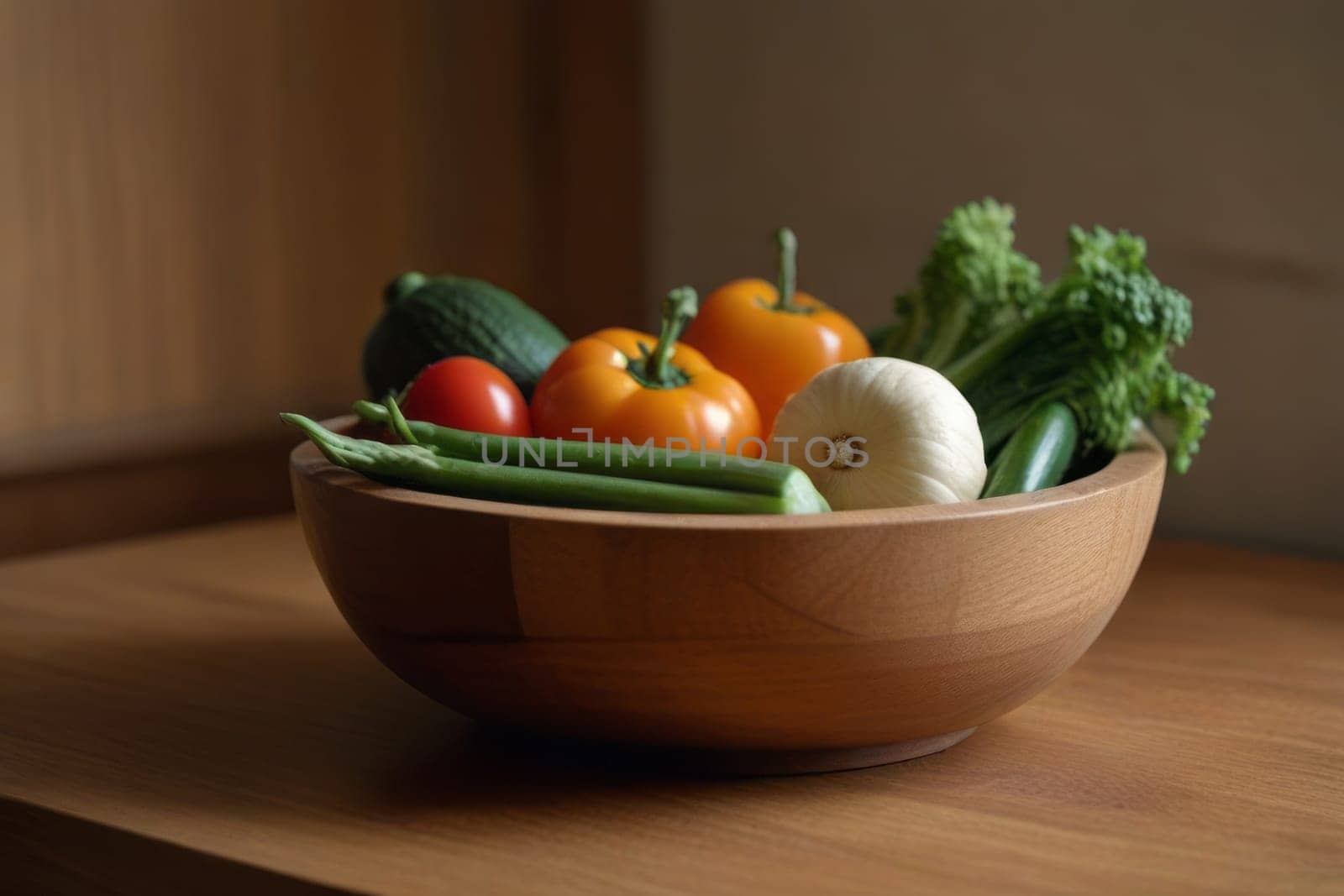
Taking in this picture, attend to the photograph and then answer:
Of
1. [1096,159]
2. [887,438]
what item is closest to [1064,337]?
[887,438]

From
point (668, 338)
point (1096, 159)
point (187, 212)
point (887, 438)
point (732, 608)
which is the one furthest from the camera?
point (187, 212)

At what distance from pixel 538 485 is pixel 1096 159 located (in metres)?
0.84

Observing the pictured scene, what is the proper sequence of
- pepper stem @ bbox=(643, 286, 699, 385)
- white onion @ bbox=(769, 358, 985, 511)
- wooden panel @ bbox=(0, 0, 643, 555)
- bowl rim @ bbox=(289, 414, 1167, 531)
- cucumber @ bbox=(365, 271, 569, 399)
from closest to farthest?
bowl rim @ bbox=(289, 414, 1167, 531)
white onion @ bbox=(769, 358, 985, 511)
pepper stem @ bbox=(643, 286, 699, 385)
cucumber @ bbox=(365, 271, 569, 399)
wooden panel @ bbox=(0, 0, 643, 555)

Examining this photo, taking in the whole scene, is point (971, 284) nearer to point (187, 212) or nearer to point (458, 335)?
point (458, 335)

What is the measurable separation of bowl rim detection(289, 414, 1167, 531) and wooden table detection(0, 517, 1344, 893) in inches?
5.2

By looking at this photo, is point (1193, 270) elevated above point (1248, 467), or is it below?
above

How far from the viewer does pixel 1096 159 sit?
123cm

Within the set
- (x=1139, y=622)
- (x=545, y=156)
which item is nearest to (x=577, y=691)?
(x=1139, y=622)

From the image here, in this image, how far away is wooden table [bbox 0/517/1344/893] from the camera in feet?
1.70

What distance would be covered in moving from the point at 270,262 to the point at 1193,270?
92 cm

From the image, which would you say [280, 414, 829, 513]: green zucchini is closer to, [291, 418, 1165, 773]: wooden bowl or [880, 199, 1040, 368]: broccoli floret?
[291, 418, 1165, 773]: wooden bowl

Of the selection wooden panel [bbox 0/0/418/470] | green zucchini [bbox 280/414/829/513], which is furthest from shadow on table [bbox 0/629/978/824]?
wooden panel [bbox 0/0/418/470]

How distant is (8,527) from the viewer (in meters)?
1.26

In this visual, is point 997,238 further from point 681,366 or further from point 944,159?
point 944,159
